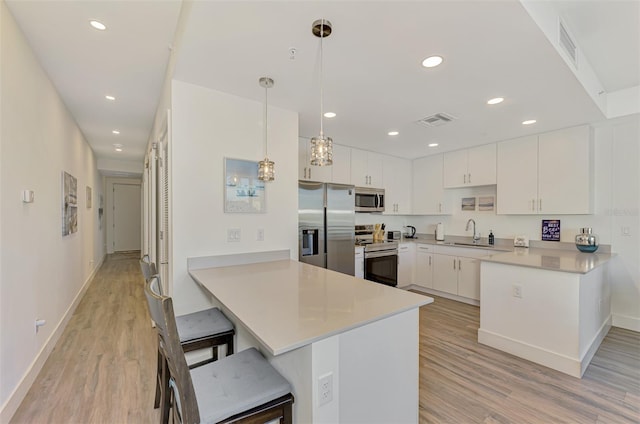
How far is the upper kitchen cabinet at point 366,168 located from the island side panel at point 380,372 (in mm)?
3116

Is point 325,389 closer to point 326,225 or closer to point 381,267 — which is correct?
point 326,225

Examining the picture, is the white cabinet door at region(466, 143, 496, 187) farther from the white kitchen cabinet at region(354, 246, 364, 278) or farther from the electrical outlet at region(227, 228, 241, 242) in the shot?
the electrical outlet at region(227, 228, 241, 242)

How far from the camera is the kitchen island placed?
2.39 metres

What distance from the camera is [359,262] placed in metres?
4.15

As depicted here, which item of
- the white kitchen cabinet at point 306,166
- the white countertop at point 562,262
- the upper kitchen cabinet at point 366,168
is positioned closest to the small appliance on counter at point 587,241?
the white countertop at point 562,262

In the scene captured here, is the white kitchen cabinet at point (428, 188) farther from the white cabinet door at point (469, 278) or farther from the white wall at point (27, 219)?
the white wall at point (27, 219)

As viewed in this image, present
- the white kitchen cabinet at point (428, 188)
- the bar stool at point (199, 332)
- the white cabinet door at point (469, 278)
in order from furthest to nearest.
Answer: the white kitchen cabinet at point (428, 188) < the white cabinet door at point (469, 278) < the bar stool at point (199, 332)

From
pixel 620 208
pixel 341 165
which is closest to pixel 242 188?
pixel 341 165

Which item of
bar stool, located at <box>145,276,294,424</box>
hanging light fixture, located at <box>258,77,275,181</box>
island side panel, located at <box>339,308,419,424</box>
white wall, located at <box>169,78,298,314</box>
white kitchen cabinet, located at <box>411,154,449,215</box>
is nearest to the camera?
bar stool, located at <box>145,276,294,424</box>

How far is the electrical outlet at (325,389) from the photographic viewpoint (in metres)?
1.17

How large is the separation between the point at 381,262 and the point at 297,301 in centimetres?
308

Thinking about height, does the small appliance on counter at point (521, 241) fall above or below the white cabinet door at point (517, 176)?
below

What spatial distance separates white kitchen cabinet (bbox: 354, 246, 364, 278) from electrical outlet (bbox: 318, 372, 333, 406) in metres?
2.94

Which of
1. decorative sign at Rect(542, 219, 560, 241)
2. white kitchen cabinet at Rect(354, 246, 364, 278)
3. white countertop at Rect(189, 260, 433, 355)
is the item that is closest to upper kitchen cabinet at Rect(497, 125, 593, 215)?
decorative sign at Rect(542, 219, 560, 241)
